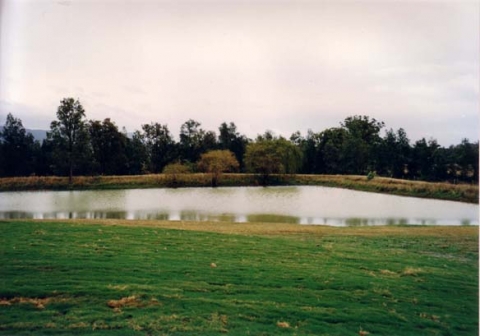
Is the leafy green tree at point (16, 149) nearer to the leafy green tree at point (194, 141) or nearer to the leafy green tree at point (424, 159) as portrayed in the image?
the leafy green tree at point (194, 141)

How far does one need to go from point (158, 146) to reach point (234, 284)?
3.50 metres

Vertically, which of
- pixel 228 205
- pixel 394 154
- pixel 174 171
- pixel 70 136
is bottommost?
pixel 228 205

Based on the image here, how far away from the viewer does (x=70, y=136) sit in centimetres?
768

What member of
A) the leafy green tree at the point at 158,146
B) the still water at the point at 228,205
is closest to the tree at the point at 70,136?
the still water at the point at 228,205

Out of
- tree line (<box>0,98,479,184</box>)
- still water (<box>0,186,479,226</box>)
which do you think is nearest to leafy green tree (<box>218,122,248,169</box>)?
tree line (<box>0,98,479,184</box>)

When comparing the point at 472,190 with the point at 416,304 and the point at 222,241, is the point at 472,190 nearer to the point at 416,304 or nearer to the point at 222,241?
the point at 416,304

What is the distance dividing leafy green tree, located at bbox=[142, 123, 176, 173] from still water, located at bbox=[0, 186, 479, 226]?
23.2 inches

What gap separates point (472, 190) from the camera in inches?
229

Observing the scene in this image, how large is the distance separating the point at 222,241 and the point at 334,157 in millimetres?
2532

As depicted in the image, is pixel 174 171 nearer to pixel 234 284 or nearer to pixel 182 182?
pixel 182 182

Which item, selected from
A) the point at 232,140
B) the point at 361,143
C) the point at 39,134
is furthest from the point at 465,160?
the point at 39,134

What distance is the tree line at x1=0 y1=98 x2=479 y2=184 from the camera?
7.05 m

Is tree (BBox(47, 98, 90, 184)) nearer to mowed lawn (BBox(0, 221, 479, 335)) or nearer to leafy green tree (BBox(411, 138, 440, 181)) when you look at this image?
mowed lawn (BBox(0, 221, 479, 335))

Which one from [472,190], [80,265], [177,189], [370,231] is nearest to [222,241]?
[177,189]
